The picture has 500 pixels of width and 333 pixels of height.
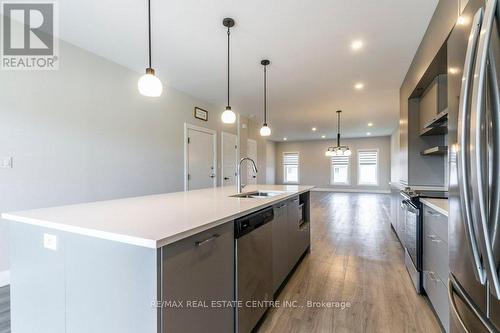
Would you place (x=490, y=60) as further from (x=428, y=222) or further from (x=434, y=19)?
(x=434, y=19)

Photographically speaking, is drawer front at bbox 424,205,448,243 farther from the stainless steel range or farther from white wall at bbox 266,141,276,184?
white wall at bbox 266,141,276,184

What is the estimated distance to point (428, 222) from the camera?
1.98 meters

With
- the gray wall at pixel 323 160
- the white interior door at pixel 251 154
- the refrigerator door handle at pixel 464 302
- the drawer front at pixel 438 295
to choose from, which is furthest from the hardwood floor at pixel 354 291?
the gray wall at pixel 323 160

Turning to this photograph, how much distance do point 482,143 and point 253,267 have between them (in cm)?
138

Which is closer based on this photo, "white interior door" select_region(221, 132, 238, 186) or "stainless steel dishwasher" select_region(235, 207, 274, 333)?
"stainless steel dishwasher" select_region(235, 207, 274, 333)

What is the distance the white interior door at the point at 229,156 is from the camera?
578cm

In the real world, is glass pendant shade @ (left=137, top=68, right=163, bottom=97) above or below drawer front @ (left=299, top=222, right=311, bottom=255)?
above

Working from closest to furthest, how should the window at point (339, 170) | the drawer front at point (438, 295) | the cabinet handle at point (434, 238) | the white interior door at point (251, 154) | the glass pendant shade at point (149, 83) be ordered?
1. the drawer front at point (438, 295)
2. the cabinet handle at point (434, 238)
3. the glass pendant shade at point (149, 83)
4. the white interior door at point (251, 154)
5. the window at point (339, 170)

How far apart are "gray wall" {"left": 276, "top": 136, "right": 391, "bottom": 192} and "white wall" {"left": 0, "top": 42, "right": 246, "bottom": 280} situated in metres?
8.85

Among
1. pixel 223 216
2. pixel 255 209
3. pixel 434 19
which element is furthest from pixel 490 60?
pixel 434 19

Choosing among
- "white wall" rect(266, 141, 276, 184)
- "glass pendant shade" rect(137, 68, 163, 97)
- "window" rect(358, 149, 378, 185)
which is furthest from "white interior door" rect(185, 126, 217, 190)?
"window" rect(358, 149, 378, 185)

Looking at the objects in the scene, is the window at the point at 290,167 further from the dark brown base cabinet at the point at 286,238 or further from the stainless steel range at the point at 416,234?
the stainless steel range at the point at 416,234

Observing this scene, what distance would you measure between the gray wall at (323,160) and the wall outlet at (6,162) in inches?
430

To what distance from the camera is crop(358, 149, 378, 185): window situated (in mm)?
10703
